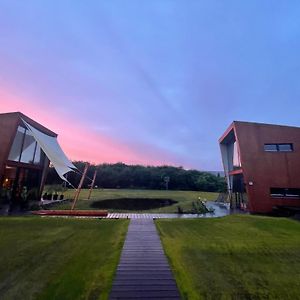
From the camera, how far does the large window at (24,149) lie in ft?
51.0

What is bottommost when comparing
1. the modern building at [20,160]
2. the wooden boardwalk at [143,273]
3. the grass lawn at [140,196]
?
the wooden boardwalk at [143,273]

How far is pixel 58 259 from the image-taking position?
605cm

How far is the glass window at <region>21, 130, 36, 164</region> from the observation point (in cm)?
1678

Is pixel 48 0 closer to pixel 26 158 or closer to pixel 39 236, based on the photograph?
pixel 39 236

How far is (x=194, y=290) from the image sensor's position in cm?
462

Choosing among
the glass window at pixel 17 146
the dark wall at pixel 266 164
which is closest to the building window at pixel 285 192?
the dark wall at pixel 266 164

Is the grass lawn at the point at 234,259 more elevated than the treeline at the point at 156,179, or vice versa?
the treeline at the point at 156,179

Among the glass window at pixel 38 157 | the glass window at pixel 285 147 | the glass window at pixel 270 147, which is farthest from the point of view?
the glass window at pixel 38 157

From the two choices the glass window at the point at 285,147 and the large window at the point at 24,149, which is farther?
the glass window at the point at 285,147

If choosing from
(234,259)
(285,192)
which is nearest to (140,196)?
(285,192)

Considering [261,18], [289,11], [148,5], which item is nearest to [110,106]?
[148,5]

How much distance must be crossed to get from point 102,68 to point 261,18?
859cm

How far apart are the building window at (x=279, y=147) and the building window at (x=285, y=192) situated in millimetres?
2510

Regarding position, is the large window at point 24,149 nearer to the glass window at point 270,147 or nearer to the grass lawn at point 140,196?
the grass lawn at point 140,196
